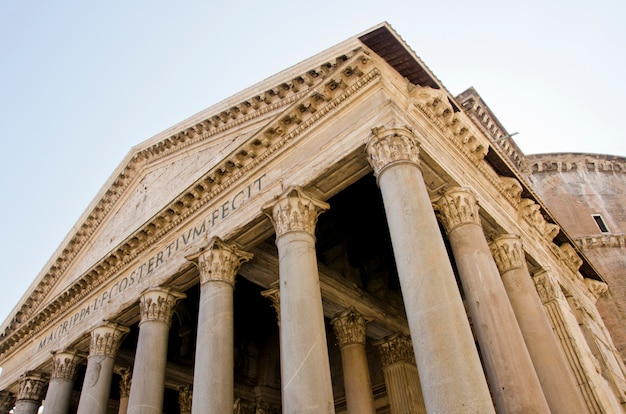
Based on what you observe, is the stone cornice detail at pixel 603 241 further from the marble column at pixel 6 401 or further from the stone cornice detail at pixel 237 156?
the marble column at pixel 6 401

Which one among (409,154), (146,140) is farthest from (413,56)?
(146,140)

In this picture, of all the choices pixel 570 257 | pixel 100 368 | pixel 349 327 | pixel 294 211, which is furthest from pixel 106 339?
pixel 570 257

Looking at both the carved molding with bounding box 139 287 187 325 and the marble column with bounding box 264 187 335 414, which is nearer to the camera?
the marble column with bounding box 264 187 335 414


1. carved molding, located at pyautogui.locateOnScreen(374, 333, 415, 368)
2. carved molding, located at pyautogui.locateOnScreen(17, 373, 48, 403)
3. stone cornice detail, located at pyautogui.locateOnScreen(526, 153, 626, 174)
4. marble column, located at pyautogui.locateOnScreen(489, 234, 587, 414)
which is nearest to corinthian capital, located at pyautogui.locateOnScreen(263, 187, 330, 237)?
marble column, located at pyautogui.locateOnScreen(489, 234, 587, 414)

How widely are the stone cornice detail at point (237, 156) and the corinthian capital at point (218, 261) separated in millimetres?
1233

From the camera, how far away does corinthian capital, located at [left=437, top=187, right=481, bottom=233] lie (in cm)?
754

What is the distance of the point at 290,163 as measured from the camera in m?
8.08

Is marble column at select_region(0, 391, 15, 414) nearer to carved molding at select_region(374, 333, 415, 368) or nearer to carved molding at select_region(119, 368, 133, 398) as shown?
carved molding at select_region(119, 368, 133, 398)

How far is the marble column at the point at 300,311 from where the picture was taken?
19.5 ft

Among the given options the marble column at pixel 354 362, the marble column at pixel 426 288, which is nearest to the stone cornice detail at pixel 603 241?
the marble column at pixel 354 362

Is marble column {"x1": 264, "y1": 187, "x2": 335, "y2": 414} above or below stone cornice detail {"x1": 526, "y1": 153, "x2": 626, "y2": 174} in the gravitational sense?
below

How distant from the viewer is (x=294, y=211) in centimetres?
741

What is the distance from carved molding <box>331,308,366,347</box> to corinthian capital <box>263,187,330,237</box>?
11.8 feet

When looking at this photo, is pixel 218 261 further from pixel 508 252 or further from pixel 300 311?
pixel 508 252
